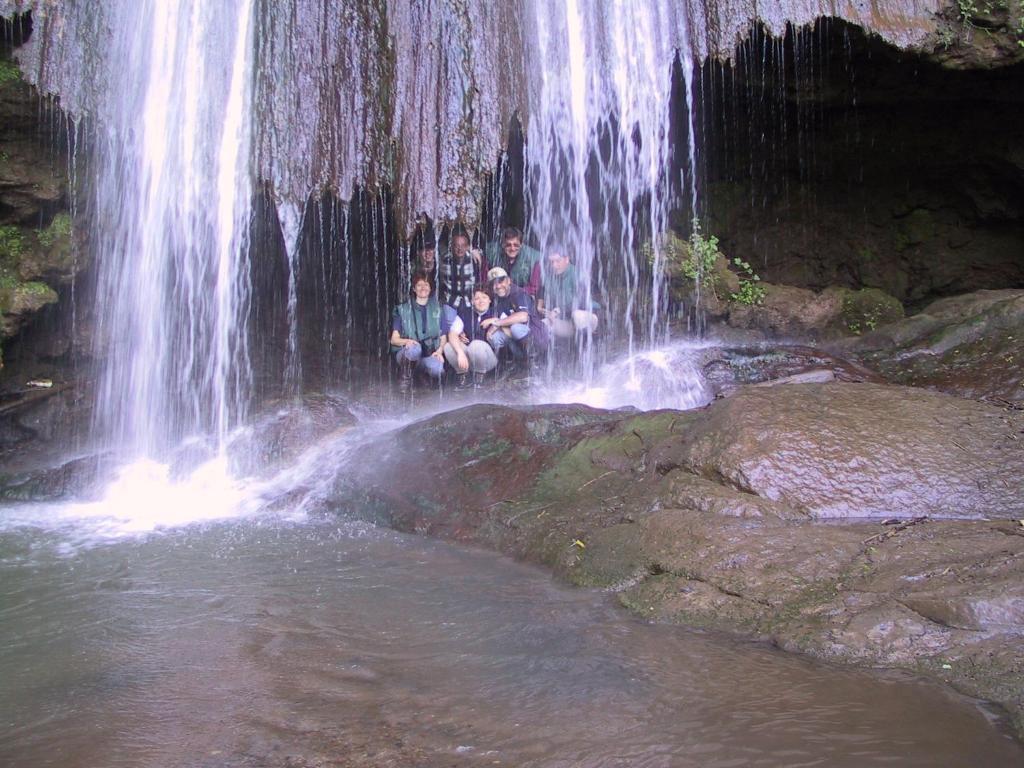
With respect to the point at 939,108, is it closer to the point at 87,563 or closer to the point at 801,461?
the point at 801,461

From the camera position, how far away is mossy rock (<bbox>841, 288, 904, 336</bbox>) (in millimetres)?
10398

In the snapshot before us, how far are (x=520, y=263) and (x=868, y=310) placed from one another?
452cm

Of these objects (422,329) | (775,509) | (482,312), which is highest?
(482,312)

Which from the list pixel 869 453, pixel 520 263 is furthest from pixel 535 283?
pixel 869 453

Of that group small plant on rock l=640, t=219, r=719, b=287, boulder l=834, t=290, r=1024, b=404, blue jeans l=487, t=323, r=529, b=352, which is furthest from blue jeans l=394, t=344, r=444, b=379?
boulder l=834, t=290, r=1024, b=404

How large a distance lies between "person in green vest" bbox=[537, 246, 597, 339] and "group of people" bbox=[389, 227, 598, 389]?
1cm

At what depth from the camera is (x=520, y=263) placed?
31.4ft

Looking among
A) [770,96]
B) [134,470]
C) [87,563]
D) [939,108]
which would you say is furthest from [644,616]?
[939,108]

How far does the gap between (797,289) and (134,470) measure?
27.2ft

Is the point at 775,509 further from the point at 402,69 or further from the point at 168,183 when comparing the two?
the point at 168,183

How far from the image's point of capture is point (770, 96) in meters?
9.96

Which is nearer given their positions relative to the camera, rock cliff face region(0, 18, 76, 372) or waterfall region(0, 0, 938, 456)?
rock cliff face region(0, 18, 76, 372)

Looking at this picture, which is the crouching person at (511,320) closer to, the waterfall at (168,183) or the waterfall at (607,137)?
the waterfall at (607,137)

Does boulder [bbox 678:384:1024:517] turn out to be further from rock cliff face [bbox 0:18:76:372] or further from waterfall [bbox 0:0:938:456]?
rock cliff face [bbox 0:18:76:372]
